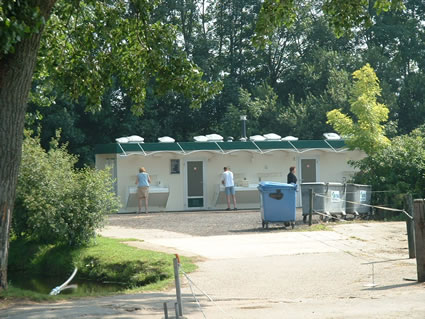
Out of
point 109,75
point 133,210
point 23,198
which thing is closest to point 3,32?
point 109,75

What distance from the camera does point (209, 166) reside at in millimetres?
31297

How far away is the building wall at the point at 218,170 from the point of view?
29.9 meters

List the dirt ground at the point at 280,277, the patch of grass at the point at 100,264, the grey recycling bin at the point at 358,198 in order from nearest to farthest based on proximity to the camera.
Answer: the dirt ground at the point at 280,277
the patch of grass at the point at 100,264
the grey recycling bin at the point at 358,198

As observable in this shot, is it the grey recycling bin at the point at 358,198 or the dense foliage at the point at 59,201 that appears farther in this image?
the grey recycling bin at the point at 358,198

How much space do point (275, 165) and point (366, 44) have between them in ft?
76.5

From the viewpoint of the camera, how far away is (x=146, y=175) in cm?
2803

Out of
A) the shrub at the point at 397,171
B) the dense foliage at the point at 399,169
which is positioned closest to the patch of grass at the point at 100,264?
the shrub at the point at 397,171

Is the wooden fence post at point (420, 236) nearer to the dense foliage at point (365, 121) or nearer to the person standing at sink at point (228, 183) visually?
the dense foliage at point (365, 121)

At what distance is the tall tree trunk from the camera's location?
10.4 metres

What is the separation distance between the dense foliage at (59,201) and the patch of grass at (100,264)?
1.40ft

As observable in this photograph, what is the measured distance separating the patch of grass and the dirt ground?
0.61 m

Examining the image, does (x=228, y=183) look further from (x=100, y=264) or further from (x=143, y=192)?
(x=100, y=264)

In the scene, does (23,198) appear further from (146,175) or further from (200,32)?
(200,32)

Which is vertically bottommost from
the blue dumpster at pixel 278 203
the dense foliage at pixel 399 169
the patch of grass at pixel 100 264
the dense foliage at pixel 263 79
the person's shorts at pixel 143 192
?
the patch of grass at pixel 100 264
